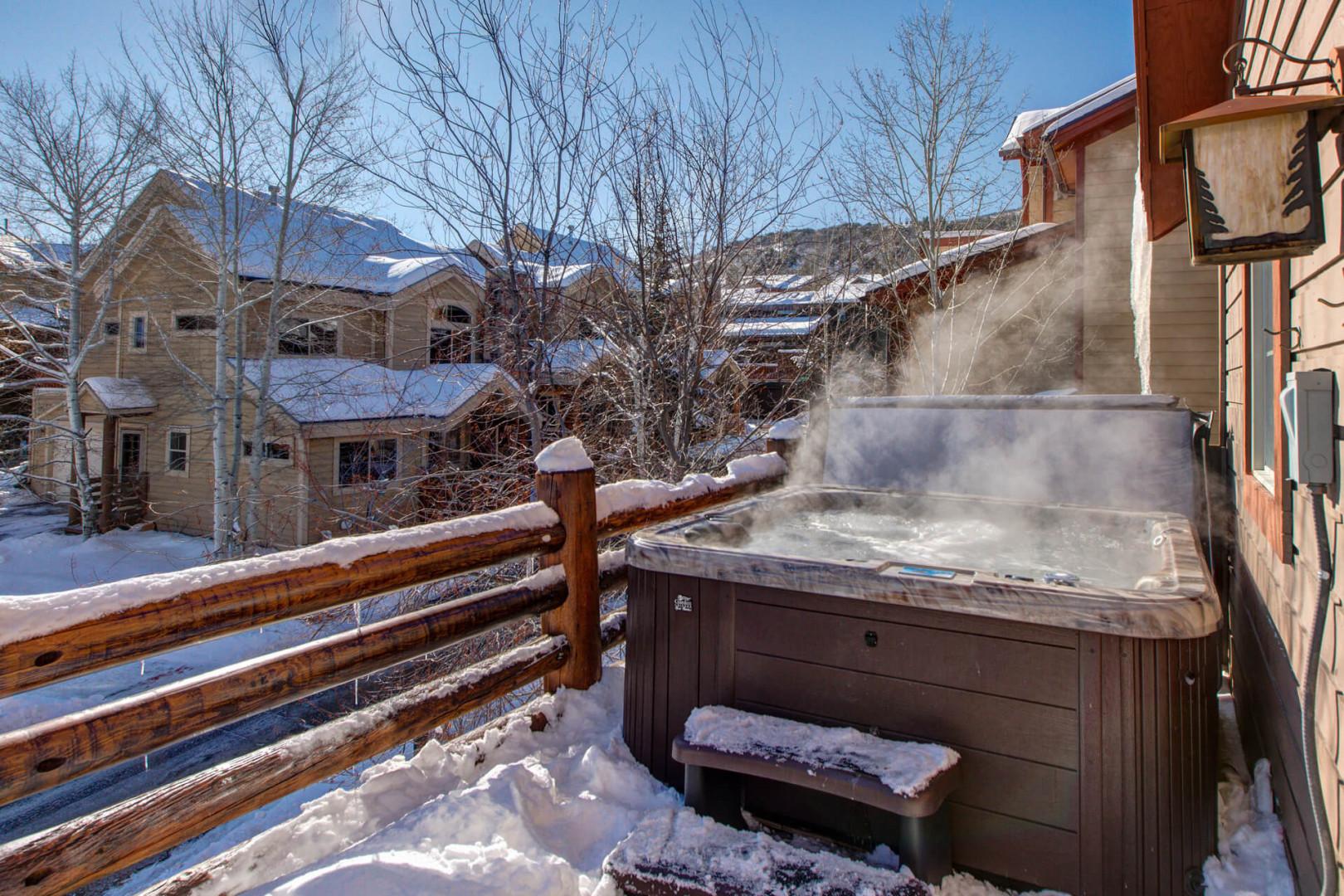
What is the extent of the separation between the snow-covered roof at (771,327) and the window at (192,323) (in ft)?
32.3

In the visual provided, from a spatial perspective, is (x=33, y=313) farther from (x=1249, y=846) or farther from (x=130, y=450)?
(x=1249, y=846)

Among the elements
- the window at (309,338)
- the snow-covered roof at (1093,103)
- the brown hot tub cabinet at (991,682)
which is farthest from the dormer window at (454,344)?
Result: the snow-covered roof at (1093,103)

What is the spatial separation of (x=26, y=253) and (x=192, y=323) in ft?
10.2

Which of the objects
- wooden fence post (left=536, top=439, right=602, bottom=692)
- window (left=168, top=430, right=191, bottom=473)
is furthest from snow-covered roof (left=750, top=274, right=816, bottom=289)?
window (left=168, top=430, right=191, bottom=473)

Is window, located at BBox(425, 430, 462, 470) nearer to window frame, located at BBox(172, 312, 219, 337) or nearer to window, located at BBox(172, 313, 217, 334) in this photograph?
window frame, located at BBox(172, 312, 219, 337)

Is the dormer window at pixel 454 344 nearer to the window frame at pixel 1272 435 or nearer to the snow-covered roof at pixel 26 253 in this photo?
the window frame at pixel 1272 435

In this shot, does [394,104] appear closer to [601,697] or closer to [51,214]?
[601,697]

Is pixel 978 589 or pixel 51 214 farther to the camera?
pixel 51 214

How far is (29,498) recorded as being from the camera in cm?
1658

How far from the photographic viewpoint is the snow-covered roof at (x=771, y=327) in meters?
6.96

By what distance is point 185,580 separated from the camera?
5.73ft

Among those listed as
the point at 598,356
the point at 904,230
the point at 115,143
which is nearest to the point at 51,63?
the point at 115,143

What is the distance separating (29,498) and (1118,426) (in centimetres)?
2049

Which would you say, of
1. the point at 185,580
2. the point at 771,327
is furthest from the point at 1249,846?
the point at 771,327
